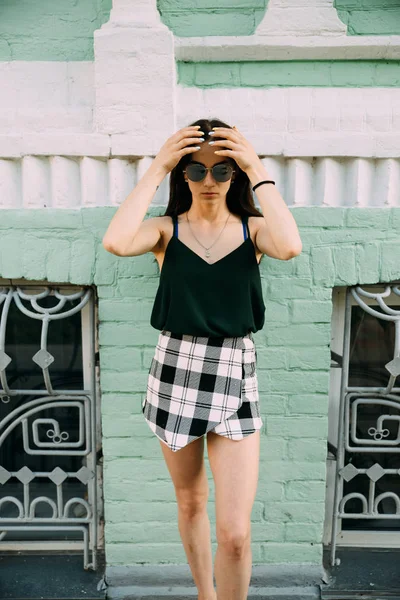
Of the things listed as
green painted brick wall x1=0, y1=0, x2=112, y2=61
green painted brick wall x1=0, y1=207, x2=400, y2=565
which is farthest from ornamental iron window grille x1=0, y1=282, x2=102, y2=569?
green painted brick wall x1=0, y1=0, x2=112, y2=61

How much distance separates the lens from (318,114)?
8.02 feet

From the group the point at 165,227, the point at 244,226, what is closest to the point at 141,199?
the point at 165,227

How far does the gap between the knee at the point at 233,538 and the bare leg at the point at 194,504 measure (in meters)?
0.24

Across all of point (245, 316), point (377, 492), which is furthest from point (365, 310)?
point (377, 492)

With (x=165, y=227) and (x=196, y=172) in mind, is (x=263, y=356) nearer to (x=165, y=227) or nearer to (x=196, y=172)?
(x=165, y=227)

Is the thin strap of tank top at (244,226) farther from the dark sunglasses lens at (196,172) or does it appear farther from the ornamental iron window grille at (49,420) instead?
the ornamental iron window grille at (49,420)

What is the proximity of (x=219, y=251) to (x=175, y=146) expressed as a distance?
1.38 feet

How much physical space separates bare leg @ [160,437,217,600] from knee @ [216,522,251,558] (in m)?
0.24

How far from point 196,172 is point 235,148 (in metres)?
0.17

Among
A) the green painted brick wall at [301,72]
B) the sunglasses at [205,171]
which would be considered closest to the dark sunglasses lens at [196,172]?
the sunglasses at [205,171]

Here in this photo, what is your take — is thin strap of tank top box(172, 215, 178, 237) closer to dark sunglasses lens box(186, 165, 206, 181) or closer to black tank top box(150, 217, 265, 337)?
black tank top box(150, 217, 265, 337)

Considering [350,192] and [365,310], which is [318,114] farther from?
[365,310]

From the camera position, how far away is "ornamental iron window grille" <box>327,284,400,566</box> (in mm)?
2596

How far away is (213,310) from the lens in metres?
1.92
